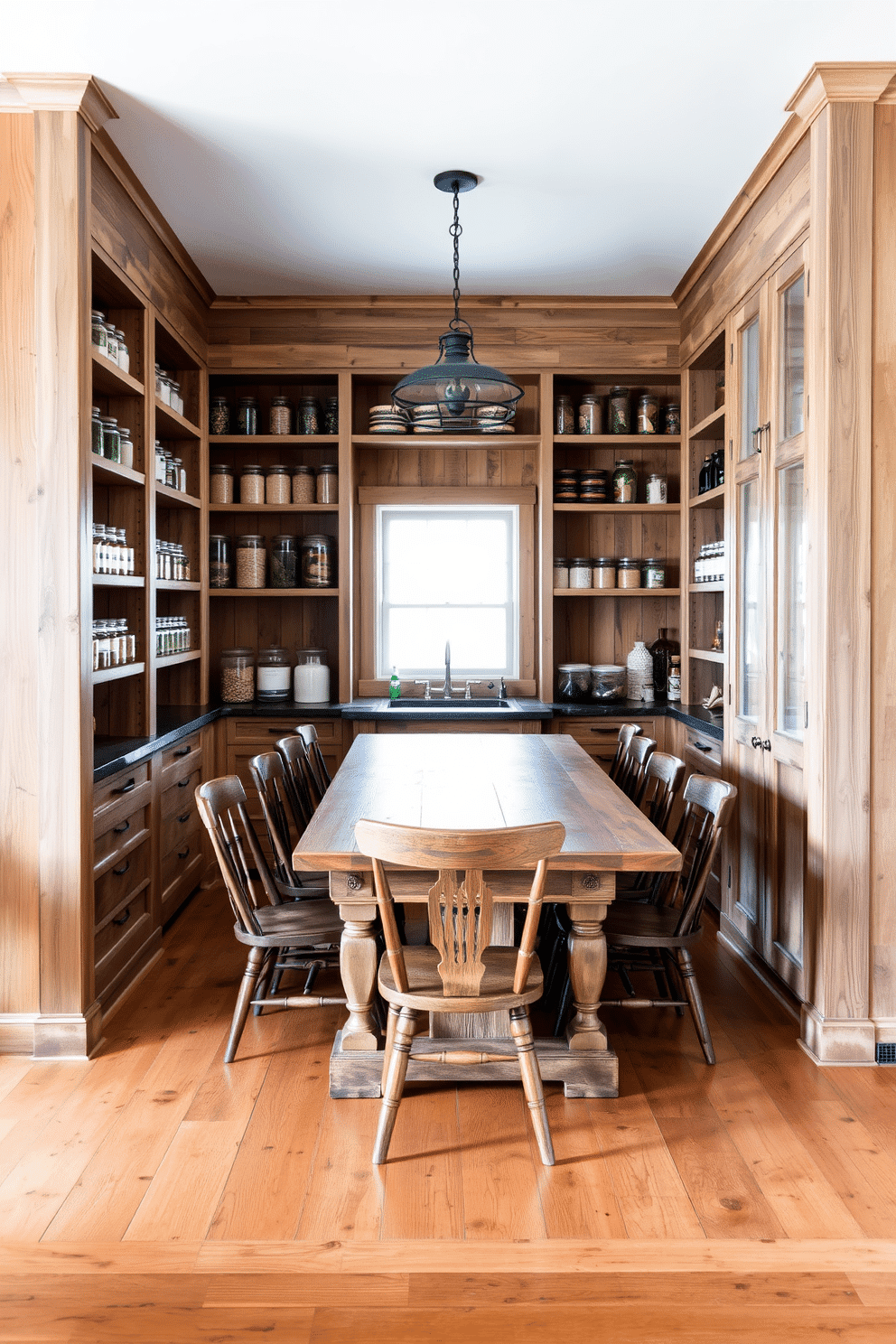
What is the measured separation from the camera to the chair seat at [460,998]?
7.72ft

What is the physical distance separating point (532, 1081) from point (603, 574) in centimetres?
343

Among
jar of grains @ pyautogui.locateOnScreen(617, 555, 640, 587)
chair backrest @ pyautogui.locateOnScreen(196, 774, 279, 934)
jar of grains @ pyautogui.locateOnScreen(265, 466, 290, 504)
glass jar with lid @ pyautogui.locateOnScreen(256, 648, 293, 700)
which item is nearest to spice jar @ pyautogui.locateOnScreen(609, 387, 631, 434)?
jar of grains @ pyautogui.locateOnScreen(617, 555, 640, 587)

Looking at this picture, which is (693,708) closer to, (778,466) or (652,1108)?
(778,466)

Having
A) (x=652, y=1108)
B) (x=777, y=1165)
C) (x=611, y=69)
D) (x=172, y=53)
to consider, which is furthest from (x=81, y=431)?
(x=777, y=1165)

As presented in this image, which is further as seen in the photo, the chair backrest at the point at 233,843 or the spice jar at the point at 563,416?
the spice jar at the point at 563,416

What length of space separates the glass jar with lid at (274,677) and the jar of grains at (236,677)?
6cm

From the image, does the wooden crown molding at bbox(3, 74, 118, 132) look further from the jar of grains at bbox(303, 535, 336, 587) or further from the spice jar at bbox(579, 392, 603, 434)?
the spice jar at bbox(579, 392, 603, 434)

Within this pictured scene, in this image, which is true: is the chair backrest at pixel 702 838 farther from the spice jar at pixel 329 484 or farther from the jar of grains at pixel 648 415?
the spice jar at pixel 329 484

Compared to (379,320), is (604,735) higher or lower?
lower

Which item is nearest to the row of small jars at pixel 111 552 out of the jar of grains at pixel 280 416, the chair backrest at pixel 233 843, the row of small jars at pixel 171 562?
the row of small jars at pixel 171 562

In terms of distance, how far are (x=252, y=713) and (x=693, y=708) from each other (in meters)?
2.22

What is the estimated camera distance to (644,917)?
3076 mm

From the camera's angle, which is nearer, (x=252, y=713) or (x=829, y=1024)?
(x=829, y=1024)

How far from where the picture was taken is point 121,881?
358 centimetres
